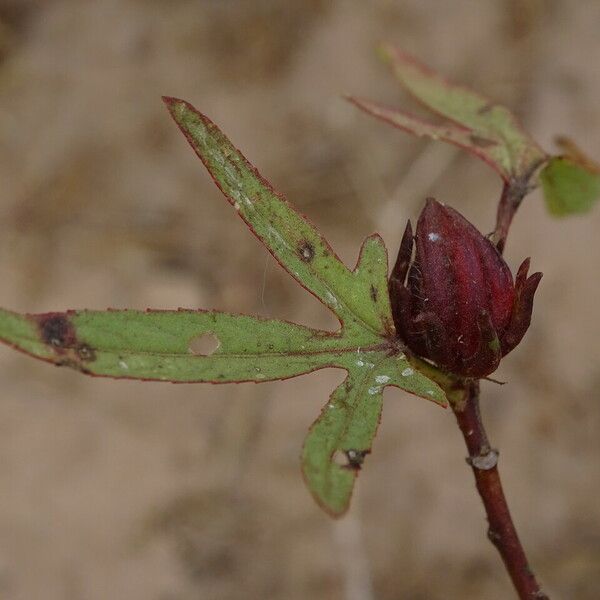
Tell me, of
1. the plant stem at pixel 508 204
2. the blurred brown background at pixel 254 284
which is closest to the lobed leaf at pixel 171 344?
the plant stem at pixel 508 204

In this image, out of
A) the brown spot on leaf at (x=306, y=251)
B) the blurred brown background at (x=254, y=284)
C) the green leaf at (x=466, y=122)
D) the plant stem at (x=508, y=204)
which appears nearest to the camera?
the brown spot on leaf at (x=306, y=251)

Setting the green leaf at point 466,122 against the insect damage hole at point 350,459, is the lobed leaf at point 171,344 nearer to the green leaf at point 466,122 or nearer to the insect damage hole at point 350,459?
the insect damage hole at point 350,459

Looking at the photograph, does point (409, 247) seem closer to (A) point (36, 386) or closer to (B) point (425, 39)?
(A) point (36, 386)

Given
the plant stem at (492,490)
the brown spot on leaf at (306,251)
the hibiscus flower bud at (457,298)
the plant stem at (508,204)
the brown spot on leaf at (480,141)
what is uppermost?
the brown spot on leaf at (480,141)

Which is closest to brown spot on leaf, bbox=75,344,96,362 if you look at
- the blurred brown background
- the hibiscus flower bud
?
the hibiscus flower bud

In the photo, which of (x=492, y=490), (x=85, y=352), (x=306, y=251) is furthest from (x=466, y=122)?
(x=85, y=352)

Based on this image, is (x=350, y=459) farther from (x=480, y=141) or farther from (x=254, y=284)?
(x=254, y=284)
